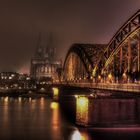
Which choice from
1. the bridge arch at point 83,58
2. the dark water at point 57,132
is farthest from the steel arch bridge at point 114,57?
the dark water at point 57,132

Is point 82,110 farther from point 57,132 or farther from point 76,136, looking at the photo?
point 76,136

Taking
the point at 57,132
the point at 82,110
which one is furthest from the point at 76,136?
the point at 82,110

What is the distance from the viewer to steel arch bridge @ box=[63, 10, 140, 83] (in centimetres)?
7944

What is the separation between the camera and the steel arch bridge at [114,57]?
79.4m

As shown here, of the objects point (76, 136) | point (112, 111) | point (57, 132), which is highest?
point (112, 111)

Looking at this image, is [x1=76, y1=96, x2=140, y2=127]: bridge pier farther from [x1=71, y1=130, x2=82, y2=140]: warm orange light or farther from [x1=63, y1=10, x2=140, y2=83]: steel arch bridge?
[x1=63, y1=10, x2=140, y2=83]: steel arch bridge

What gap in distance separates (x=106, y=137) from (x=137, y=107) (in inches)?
401

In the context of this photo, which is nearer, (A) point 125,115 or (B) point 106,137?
(B) point 106,137

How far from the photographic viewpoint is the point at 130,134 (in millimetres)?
59500

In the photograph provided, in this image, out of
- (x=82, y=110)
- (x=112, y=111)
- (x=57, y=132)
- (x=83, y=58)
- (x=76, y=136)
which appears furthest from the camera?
(x=83, y=58)

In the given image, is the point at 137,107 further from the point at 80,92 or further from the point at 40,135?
the point at 80,92

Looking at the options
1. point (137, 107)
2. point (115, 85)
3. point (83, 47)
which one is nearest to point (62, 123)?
point (115, 85)

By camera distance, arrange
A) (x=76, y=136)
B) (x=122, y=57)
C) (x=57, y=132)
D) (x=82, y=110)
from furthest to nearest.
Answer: (x=122, y=57) < (x=82, y=110) < (x=57, y=132) < (x=76, y=136)

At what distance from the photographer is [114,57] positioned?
9581cm
